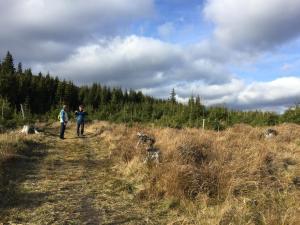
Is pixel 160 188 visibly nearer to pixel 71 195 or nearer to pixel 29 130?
pixel 71 195

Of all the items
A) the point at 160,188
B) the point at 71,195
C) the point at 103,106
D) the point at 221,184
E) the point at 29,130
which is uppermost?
the point at 103,106

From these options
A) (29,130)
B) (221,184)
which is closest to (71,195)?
(221,184)

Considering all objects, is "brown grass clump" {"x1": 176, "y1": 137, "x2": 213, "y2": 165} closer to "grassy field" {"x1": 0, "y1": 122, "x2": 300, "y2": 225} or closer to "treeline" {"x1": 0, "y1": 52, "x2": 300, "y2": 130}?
"grassy field" {"x1": 0, "y1": 122, "x2": 300, "y2": 225}

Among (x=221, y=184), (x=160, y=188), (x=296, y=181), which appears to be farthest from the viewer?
(x=296, y=181)

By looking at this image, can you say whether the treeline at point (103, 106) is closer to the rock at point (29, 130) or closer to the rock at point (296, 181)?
the rock at point (29, 130)

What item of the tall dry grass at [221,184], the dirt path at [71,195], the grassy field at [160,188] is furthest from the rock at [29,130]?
the tall dry grass at [221,184]

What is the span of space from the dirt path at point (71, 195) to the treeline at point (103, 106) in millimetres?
16477

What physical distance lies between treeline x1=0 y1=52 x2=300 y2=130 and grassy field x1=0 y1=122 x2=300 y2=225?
1744cm

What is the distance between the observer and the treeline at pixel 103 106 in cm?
3562

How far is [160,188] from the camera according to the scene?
8461 mm

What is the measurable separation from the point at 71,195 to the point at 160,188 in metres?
1.88

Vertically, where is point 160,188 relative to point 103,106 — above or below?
below

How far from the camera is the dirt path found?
22.8 feet

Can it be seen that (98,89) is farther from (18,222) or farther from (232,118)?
(18,222)
